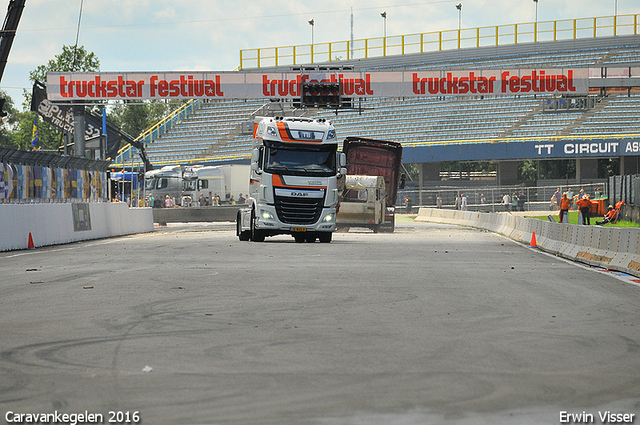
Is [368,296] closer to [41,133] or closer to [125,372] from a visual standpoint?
[125,372]

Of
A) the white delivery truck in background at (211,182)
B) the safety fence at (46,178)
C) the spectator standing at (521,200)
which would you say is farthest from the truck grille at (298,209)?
the spectator standing at (521,200)

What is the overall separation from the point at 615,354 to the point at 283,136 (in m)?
17.6

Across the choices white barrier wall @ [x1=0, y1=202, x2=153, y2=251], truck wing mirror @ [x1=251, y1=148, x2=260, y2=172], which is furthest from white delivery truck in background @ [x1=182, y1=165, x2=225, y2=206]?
truck wing mirror @ [x1=251, y1=148, x2=260, y2=172]

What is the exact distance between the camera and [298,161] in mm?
23891

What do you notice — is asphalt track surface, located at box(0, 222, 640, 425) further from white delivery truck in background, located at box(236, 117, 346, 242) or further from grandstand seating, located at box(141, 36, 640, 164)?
grandstand seating, located at box(141, 36, 640, 164)

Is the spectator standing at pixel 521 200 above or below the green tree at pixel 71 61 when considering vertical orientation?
below

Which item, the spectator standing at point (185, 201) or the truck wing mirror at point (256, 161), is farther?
the spectator standing at point (185, 201)

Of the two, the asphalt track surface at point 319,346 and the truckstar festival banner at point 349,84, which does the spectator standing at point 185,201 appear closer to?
the truckstar festival banner at point 349,84

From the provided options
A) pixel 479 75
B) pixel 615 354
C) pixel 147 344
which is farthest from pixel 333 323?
pixel 479 75

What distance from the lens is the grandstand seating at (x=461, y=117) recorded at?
194 feet

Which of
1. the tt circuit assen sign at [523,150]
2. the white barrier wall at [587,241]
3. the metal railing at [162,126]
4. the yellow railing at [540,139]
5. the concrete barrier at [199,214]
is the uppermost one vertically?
the metal railing at [162,126]

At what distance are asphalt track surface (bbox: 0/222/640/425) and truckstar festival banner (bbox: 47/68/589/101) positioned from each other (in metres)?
26.4

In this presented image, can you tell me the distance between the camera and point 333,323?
8.30 m

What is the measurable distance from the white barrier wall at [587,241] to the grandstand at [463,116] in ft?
94.1
